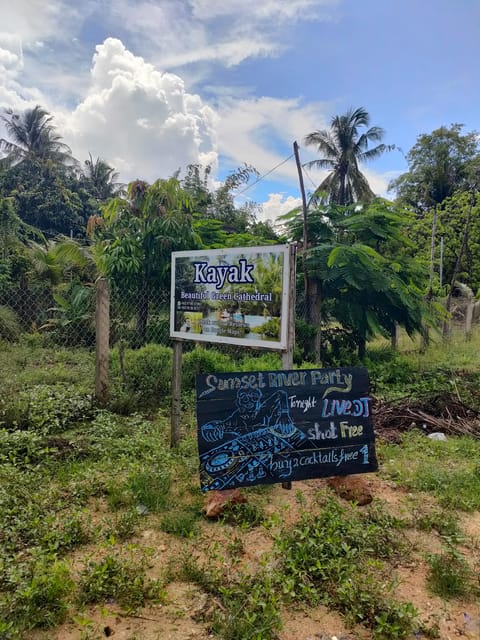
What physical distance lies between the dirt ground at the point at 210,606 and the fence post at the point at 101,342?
2107 mm

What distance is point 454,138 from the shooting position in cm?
2852

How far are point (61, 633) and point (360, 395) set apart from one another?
2.37 m

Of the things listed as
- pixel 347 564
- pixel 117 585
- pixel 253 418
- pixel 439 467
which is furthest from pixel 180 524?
pixel 439 467

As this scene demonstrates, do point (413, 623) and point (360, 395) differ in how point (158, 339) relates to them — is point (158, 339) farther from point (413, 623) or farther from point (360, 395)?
point (413, 623)

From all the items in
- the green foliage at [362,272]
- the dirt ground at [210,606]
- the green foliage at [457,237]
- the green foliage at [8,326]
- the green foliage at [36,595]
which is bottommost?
the dirt ground at [210,606]

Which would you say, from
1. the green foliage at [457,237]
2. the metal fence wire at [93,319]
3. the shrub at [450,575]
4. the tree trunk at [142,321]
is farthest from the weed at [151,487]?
the green foliage at [457,237]

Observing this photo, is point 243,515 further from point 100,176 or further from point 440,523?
point 100,176

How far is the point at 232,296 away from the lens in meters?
3.45

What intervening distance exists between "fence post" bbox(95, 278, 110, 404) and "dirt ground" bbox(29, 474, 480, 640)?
2107mm

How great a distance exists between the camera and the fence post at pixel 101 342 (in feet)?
14.9

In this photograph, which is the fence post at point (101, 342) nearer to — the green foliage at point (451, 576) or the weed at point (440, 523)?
the weed at point (440, 523)

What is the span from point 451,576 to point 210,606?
50.5 inches

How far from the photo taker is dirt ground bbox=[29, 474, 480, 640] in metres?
1.88

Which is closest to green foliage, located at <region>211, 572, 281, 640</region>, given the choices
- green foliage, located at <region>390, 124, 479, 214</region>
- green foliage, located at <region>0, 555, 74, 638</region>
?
green foliage, located at <region>0, 555, 74, 638</region>
